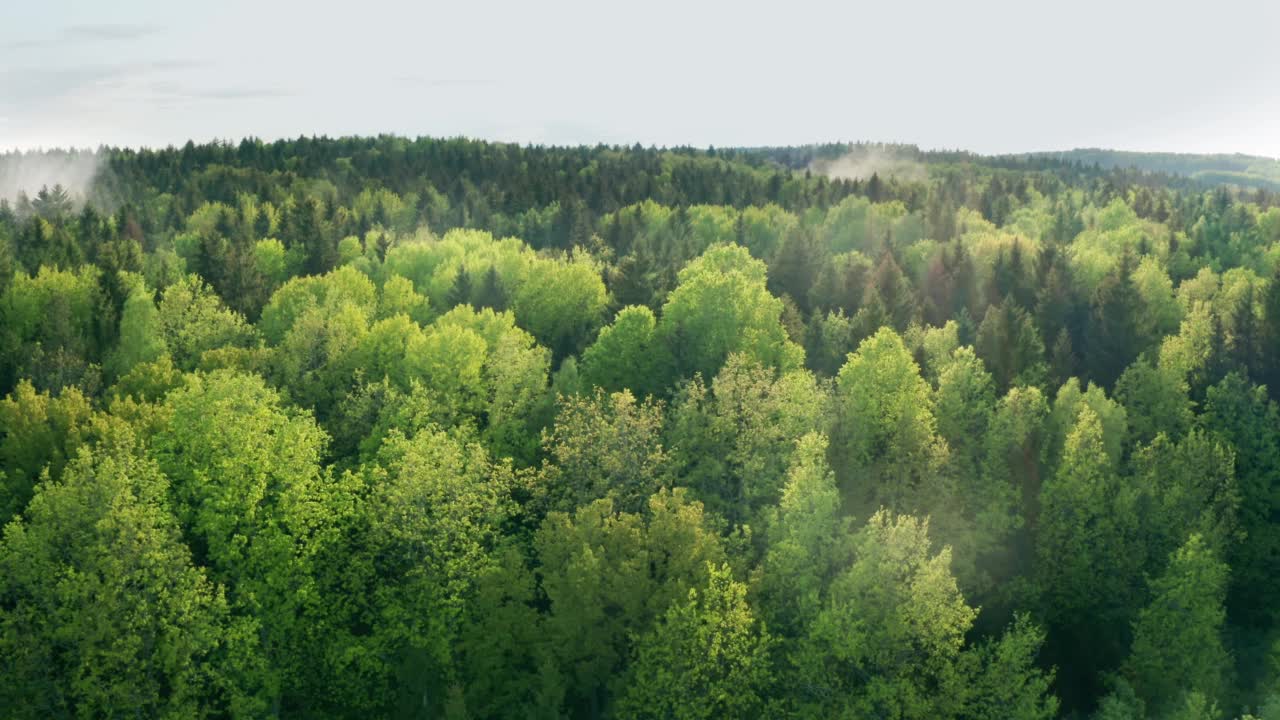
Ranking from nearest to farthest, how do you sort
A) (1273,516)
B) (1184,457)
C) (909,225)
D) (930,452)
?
1. (930,452)
2. (1184,457)
3. (1273,516)
4. (909,225)

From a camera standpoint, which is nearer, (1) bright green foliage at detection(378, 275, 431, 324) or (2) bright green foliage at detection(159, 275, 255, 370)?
(2) bright green foliage at detection(159, 275, 255, 370)

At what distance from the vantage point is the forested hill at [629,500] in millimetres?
40000

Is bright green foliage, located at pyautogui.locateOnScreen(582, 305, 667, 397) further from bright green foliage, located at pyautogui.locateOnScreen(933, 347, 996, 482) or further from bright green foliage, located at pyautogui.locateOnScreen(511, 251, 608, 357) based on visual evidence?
bright green foliage, located at pyautogui.locateOnScreen(933, 347, 996, 482)

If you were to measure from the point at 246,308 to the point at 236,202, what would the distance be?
77337 mm

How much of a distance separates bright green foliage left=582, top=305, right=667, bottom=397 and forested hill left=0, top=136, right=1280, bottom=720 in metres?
0.23

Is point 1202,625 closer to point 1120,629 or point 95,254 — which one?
point 1120,629

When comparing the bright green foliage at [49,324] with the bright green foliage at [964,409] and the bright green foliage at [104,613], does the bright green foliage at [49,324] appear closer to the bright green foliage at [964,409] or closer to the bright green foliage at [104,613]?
the bright green foliage at [104,613]

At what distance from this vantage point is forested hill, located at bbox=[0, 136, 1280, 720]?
4000 cm

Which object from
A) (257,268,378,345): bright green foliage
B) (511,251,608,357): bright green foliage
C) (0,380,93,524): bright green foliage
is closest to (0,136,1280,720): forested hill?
(0,380,93,524): bright green foliage

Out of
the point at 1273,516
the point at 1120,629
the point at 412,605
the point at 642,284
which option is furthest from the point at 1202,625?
the point at 642,284

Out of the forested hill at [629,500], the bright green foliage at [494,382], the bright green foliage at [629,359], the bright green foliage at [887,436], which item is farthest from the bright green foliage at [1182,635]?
the bright green foliage at [494,382]

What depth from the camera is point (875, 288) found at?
77.5m

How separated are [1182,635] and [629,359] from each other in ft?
110

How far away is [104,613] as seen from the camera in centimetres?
3822
